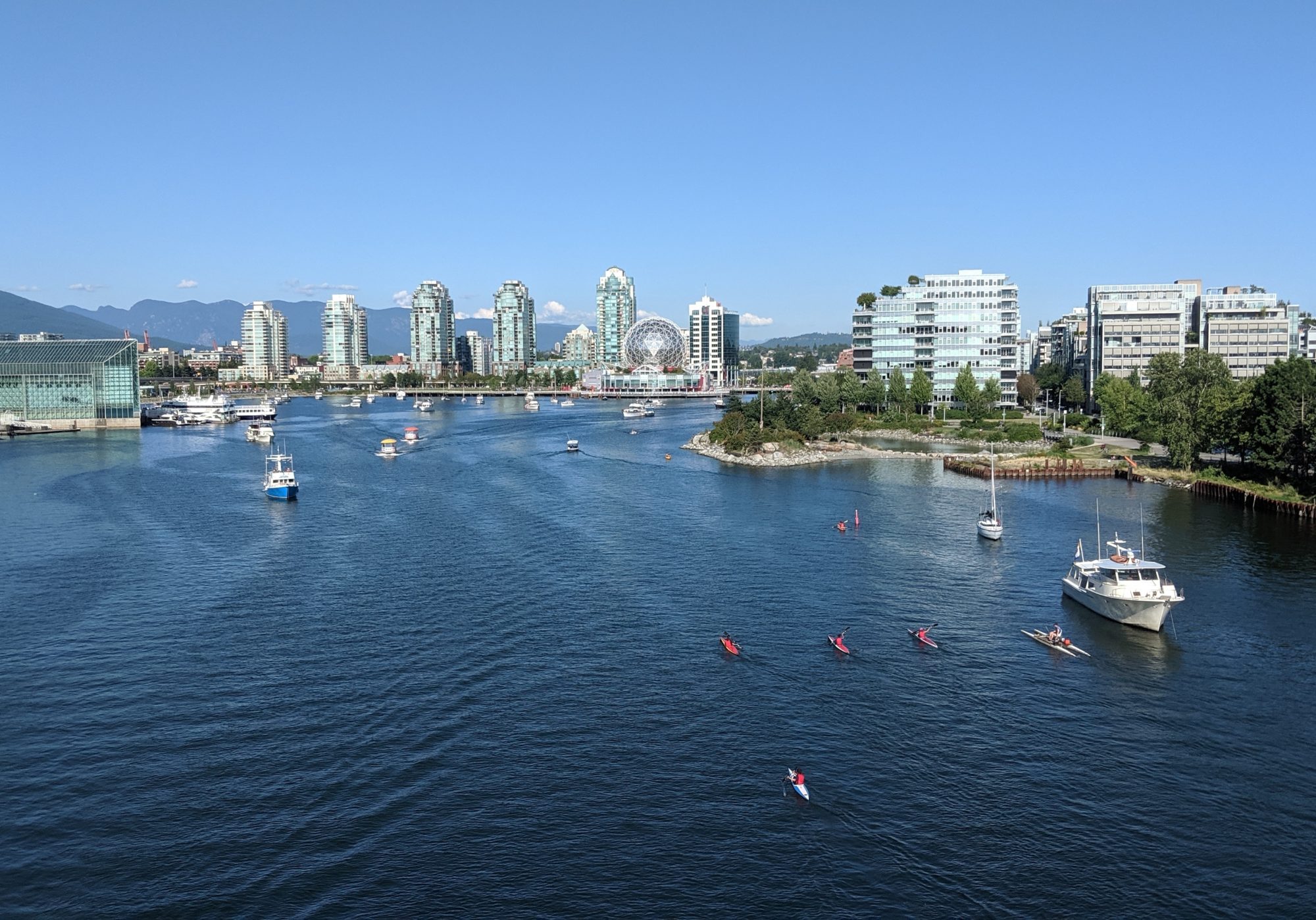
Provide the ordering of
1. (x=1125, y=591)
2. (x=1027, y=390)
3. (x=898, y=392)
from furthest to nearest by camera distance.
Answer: (x=1027, y=390) → (x=898, y=392) → (x=1125, y=591)

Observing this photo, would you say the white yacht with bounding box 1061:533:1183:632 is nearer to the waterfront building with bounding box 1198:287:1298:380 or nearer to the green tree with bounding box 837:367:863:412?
the green tree with bounding box 837:367:863:412

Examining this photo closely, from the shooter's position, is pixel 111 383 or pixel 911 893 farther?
pixel 111 383

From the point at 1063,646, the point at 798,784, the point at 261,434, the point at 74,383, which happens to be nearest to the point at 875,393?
the point at 261,434

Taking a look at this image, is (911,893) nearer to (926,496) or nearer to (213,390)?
(926,496)

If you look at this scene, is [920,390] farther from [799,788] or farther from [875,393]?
[799,788]

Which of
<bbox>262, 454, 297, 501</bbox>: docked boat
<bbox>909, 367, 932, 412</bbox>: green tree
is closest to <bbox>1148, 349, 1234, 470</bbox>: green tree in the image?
<bbox>909, 367, 932, 412</bbox>: green tree

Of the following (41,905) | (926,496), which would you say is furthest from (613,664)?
(926,496)

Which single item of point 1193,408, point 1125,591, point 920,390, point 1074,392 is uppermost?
point 920,390
